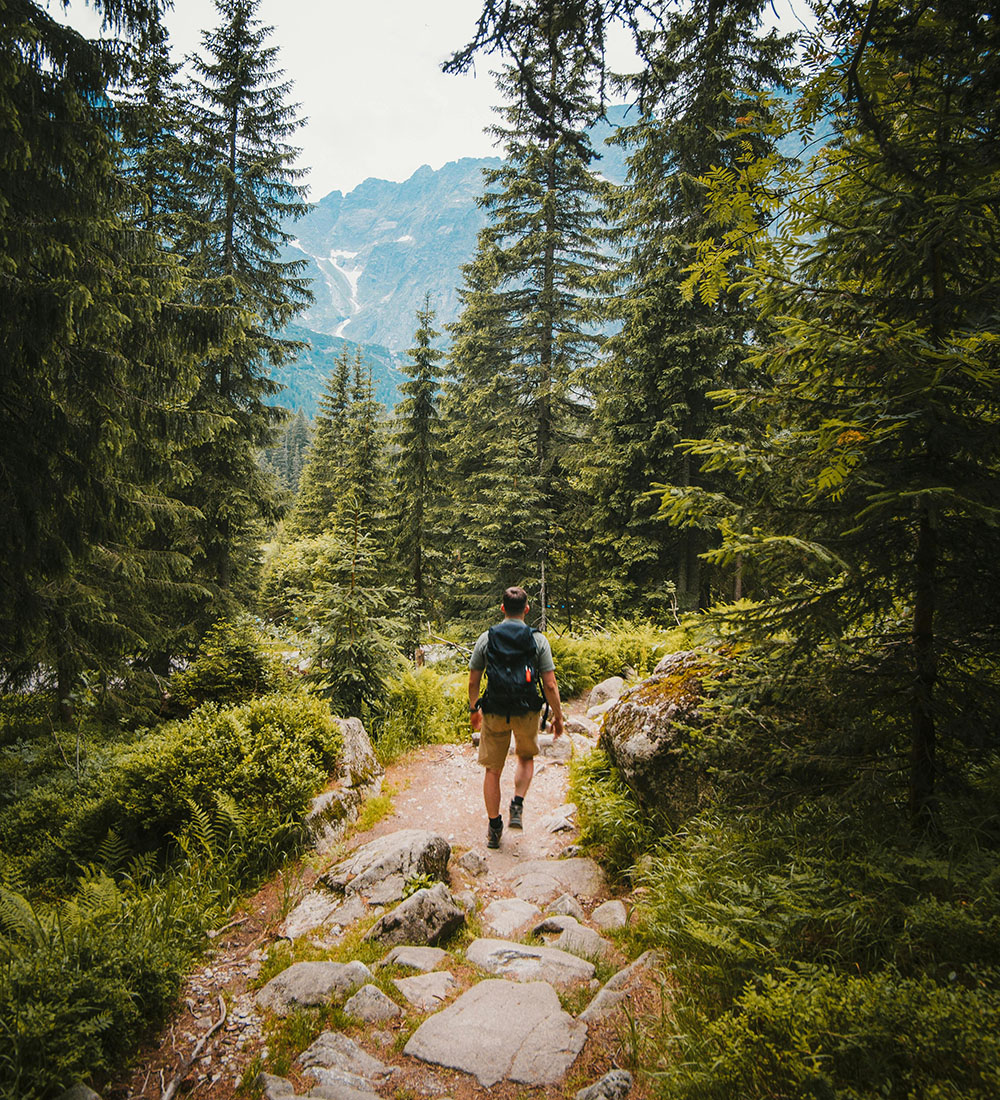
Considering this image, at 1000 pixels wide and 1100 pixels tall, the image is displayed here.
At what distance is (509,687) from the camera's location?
535cm

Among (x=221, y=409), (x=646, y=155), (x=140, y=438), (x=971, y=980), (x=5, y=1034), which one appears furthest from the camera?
(x=221, y=409)

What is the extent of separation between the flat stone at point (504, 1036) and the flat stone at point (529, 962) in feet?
0.74

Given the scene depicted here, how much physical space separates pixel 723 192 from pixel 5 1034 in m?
6.02

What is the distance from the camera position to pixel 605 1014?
2.99 meters

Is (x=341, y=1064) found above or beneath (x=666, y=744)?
beneath

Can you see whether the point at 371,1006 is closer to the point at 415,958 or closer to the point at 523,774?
the point at 415,958

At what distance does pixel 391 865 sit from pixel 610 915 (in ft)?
6.18

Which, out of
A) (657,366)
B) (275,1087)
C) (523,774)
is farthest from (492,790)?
(657,366)

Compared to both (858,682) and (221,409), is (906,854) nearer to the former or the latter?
(858,682)

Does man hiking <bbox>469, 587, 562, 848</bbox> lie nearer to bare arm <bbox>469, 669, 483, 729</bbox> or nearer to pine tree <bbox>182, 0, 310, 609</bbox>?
bare arm <bbox>469, 669, 483, 729</bbox>

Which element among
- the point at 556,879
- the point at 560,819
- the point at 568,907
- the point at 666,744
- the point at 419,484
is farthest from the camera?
the point at 419,484

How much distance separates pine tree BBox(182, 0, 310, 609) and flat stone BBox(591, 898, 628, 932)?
1222 centimetres

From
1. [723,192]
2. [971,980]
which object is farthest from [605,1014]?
[723,192]

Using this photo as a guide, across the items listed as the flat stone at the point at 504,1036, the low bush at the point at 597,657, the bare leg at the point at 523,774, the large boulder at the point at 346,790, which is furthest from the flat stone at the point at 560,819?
the low bush at the point at 597,657
